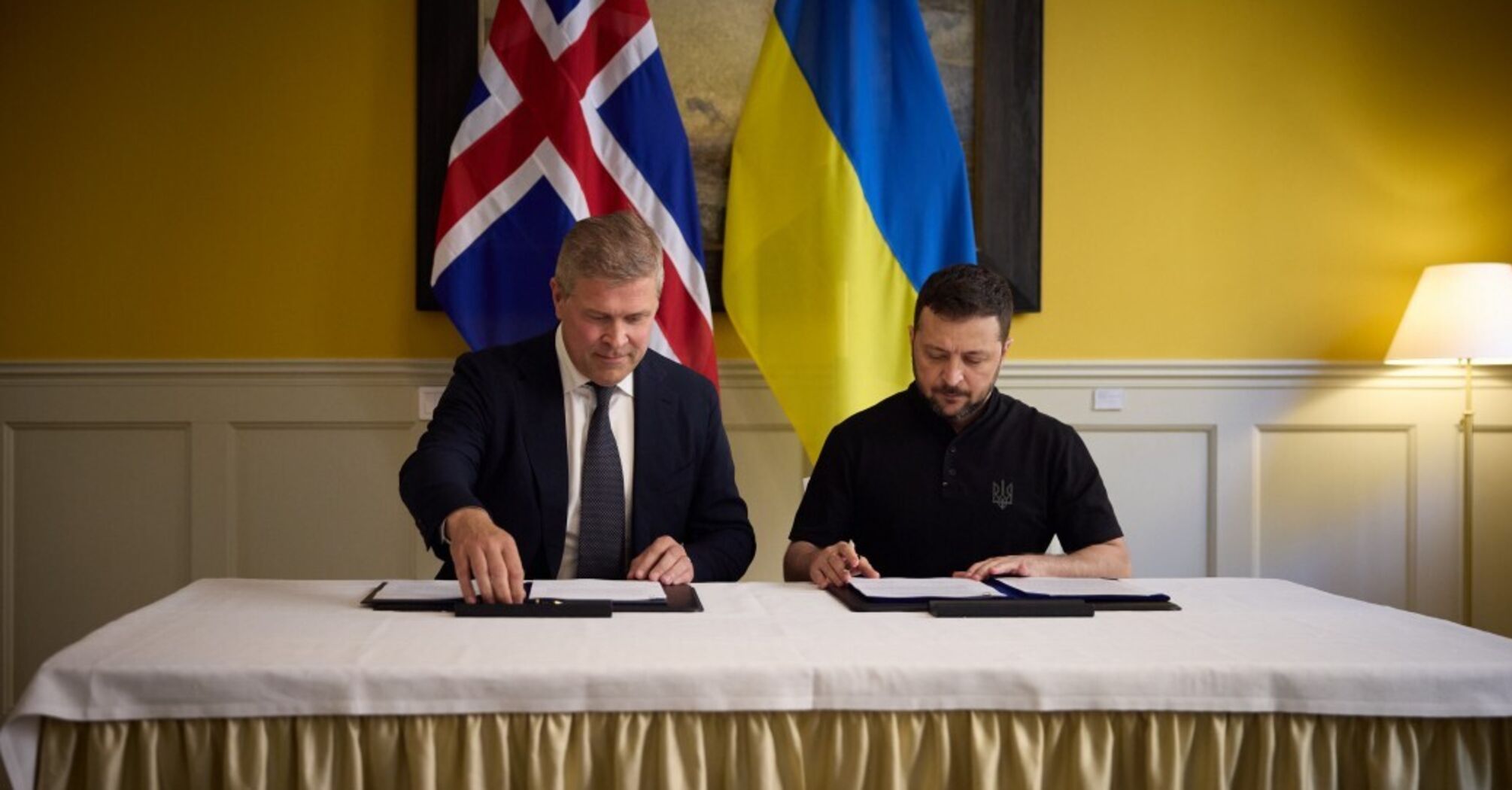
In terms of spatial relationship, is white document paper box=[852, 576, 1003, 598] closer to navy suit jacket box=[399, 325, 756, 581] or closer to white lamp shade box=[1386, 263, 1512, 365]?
navy suit jacket box=[399, 325, 756, 581]

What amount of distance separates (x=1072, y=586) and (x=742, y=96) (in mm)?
2020

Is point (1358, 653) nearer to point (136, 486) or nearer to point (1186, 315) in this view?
point (1186, 315)

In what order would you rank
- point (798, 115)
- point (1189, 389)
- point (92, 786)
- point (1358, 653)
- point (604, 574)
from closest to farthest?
point (92, 786), point (1358, 653), point (604, 574), point (798, 115), point (1189, 389)

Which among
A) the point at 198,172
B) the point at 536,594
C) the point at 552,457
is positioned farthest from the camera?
the point at 198,172

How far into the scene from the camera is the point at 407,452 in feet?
11.3

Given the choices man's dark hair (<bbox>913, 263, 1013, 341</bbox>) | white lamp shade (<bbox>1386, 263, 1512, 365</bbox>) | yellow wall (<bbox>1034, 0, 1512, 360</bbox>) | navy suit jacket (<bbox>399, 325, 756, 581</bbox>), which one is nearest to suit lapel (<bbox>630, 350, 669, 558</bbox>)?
navy suit jacket (<bbox>399, 325, 756, 581</bbox>)

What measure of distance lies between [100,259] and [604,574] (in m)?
2.15

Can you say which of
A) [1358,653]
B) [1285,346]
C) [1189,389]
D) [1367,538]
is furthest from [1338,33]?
[1358,653]

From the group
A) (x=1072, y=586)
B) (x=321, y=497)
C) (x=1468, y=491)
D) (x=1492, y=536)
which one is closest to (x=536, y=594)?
(x=1072, y=586)

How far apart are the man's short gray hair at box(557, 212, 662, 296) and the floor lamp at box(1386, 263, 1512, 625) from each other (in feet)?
7.71

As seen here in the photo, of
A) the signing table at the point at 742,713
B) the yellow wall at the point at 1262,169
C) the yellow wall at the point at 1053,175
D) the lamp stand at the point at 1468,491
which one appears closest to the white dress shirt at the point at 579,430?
the signing table at the point at 742,713

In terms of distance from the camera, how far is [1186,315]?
3555 millimetres

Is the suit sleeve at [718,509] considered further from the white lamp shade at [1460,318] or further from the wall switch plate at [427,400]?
the white lamp shade at [1460,318]

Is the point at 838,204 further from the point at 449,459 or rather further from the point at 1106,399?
the point at 449,459
